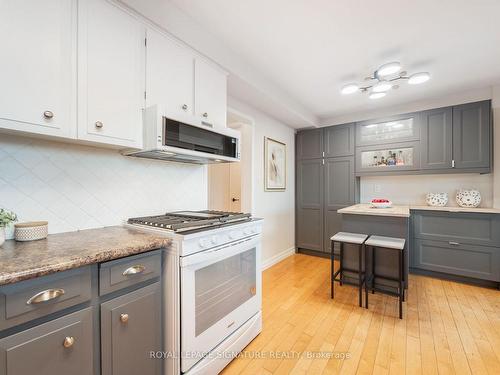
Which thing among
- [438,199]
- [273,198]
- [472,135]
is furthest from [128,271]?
[472,135]

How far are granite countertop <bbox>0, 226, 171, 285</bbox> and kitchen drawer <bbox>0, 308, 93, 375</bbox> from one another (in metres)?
0.22

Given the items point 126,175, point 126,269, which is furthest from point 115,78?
point 126,269

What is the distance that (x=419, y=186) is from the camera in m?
3.43

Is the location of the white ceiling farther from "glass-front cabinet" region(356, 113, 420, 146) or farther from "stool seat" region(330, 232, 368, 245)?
"stool seat" region(330, 232, 368, 245)

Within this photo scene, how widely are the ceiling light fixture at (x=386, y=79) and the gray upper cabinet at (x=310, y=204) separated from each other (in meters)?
1.43

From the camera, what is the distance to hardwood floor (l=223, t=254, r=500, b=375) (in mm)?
1531

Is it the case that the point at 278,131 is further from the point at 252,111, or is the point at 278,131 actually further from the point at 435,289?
the point at 435,289

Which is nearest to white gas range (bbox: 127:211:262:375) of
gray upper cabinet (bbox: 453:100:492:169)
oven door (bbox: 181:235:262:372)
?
oven door (bbox: 181:235:262:372)

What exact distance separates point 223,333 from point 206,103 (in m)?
1.74

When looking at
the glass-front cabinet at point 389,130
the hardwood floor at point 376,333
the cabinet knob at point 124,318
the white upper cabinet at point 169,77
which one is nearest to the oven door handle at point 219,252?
the cabinet knob at point 124,318

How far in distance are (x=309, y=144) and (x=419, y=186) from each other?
5.93ft

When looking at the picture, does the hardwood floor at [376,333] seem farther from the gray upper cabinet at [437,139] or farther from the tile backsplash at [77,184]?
the gray upper cabinet at [437,139]

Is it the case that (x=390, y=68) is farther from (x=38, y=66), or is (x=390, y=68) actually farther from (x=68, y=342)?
(x=68, y=342)

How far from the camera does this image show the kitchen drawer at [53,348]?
0.75 metres
